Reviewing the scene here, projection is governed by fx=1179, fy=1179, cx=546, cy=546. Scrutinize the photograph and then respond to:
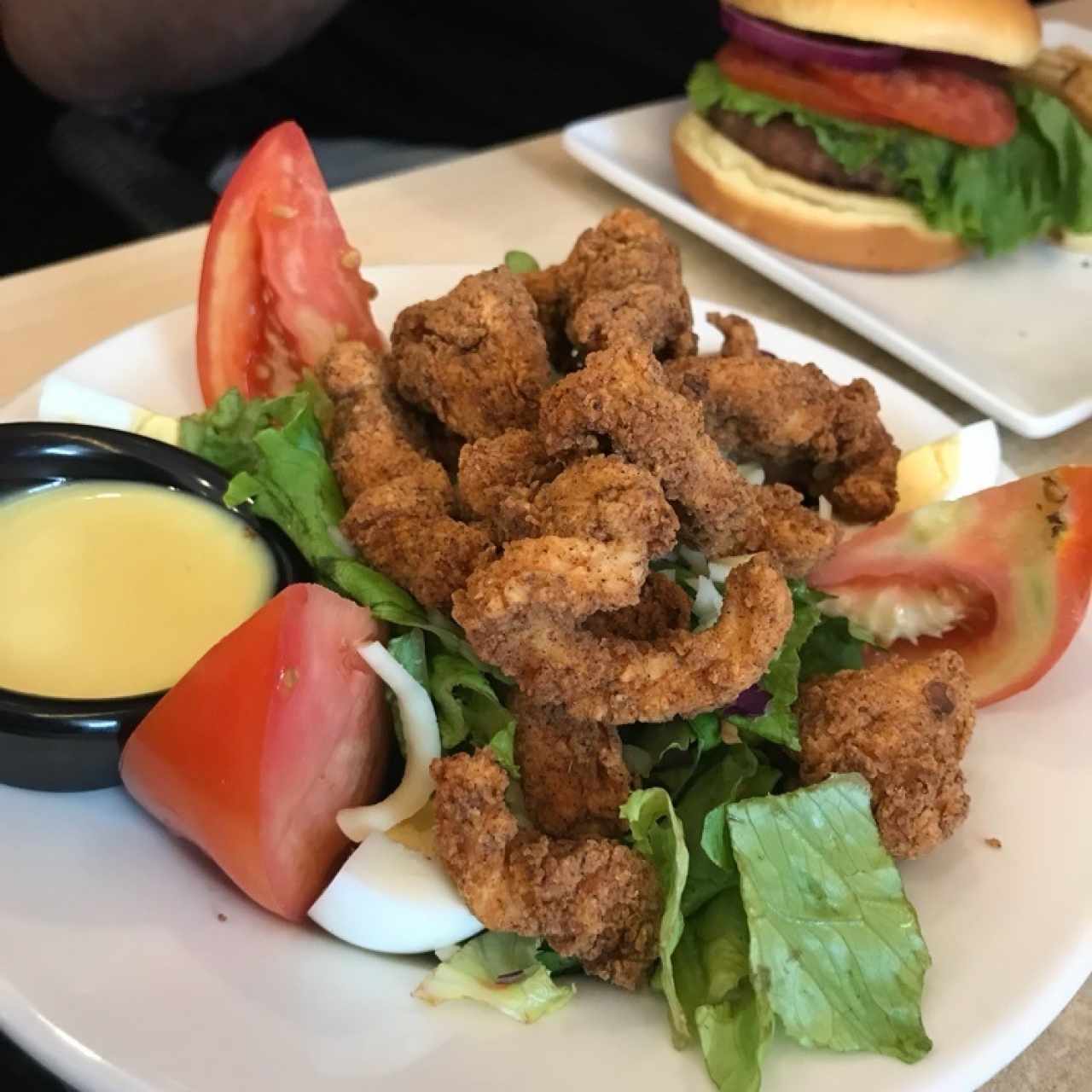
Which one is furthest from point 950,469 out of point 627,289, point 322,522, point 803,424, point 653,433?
point 322,522

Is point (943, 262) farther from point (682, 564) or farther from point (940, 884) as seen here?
point (940, 884)

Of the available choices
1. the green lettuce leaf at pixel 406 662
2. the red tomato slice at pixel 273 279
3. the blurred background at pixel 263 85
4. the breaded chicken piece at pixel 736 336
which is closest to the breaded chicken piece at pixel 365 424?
the red tomato slice at pixel 273 279

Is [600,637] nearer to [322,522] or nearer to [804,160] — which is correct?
[322,522]

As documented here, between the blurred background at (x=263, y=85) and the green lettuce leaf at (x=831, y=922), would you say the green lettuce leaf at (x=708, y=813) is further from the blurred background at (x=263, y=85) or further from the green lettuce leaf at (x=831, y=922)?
the blurred background at (x=263, y=85)

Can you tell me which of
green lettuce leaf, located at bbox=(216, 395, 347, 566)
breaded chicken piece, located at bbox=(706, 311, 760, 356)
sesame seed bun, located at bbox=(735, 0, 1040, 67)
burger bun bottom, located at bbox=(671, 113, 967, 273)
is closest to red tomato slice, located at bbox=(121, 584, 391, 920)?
green lettuce leaf, located at bbox=(216, 395, 347, 566)

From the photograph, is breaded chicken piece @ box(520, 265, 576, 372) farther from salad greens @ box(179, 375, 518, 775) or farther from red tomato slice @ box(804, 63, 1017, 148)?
red tomato slice @ box(804, 63, 1017, 148)
